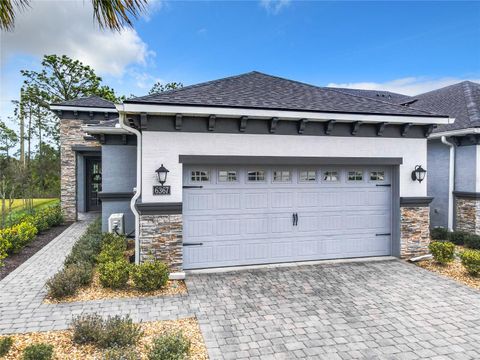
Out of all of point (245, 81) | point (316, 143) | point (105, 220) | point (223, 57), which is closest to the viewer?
point (316, 143)

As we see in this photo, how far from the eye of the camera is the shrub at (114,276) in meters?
5.78

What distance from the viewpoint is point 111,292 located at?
5742 mm

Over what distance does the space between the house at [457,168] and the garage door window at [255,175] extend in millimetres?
6650

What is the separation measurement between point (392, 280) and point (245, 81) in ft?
20.0

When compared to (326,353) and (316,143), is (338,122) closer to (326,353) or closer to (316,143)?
Answer: (316,143)

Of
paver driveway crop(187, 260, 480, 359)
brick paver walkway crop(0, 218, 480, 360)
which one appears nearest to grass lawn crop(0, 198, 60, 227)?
brick paver walkway crop(0, 218, 480, 360)

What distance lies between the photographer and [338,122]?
7.36 metres

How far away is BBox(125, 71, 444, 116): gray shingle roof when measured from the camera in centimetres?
667

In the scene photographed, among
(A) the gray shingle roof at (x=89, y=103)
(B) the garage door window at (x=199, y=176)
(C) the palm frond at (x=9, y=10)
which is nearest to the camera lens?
(C) the palm frond at (x=9, y=10)

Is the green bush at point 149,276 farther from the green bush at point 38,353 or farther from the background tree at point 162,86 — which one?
the background tree at point 162,86

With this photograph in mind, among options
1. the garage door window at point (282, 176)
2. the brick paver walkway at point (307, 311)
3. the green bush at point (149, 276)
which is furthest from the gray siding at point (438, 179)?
the green bush at point (149, 276)

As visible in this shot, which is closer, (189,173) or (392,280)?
(392,280)

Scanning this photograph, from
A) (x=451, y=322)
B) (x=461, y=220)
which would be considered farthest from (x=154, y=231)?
(x=461, y=220)

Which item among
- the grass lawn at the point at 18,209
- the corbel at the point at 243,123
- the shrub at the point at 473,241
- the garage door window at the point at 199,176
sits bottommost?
the shrub at the point at 473,241
